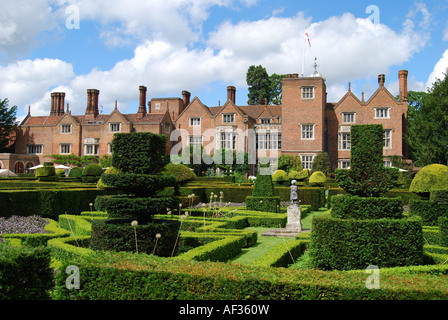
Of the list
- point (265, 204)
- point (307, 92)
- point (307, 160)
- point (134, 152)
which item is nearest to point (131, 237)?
point (134, 152)

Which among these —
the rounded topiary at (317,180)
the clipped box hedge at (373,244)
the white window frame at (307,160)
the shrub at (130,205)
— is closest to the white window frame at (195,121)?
the white window frame at (307,160)

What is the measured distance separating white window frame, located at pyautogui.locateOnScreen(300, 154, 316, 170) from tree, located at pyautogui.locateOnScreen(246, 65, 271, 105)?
59.4 feet

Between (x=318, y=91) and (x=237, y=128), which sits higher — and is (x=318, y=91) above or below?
above

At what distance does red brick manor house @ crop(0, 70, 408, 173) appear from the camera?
3647cm

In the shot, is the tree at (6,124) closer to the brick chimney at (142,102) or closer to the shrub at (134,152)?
the brick chimney at (142,102)

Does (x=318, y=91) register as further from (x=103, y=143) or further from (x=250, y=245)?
(x=250, y=245)

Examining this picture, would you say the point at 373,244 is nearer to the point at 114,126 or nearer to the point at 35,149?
the point at 114,126

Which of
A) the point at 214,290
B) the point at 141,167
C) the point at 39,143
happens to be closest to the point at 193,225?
the point at 141,167

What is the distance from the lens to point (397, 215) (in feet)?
25.1

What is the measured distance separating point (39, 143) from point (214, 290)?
4349 centimetres

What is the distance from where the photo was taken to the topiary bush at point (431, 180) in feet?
47.2

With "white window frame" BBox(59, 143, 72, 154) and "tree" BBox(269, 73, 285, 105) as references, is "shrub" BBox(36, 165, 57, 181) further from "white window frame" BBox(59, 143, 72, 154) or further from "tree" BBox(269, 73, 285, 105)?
"tree" BBox(269, 73, 285, 105)

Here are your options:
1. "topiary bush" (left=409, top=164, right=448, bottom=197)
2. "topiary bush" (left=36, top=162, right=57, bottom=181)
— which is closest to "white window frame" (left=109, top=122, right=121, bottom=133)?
"topiary bush" (left=36, top=162, right=57, bottom=181)

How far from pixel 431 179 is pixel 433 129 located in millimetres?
22969
